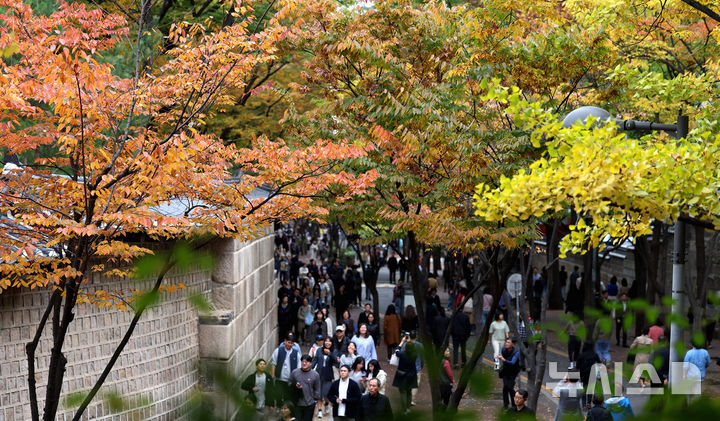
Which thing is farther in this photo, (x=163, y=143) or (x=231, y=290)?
(x=231, y=290)

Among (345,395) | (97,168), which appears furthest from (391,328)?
(97,168)

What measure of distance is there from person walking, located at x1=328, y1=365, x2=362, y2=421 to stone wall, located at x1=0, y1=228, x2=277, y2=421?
1759mm

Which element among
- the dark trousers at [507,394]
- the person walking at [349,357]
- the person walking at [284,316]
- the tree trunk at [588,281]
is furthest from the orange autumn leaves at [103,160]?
the tree trunk at [588,281]

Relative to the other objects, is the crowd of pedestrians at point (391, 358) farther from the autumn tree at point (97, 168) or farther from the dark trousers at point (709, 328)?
the autumn tree at point (97, 168)

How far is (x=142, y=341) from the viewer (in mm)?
10180

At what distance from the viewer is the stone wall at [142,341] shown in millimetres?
7992

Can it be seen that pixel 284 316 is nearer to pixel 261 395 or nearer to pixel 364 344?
pixel 364 344

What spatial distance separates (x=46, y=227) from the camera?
7168 mm

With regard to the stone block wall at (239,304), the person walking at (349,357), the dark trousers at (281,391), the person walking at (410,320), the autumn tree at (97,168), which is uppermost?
the autumn tree at (97,168)

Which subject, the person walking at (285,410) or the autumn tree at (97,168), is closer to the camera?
the person walking at (285,410)

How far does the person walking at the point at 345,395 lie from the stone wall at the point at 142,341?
1759 millimetres

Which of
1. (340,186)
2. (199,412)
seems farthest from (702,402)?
(340,186)

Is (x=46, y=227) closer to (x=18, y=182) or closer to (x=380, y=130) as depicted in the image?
(x=18, y=182)

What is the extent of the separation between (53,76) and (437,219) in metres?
5.23
